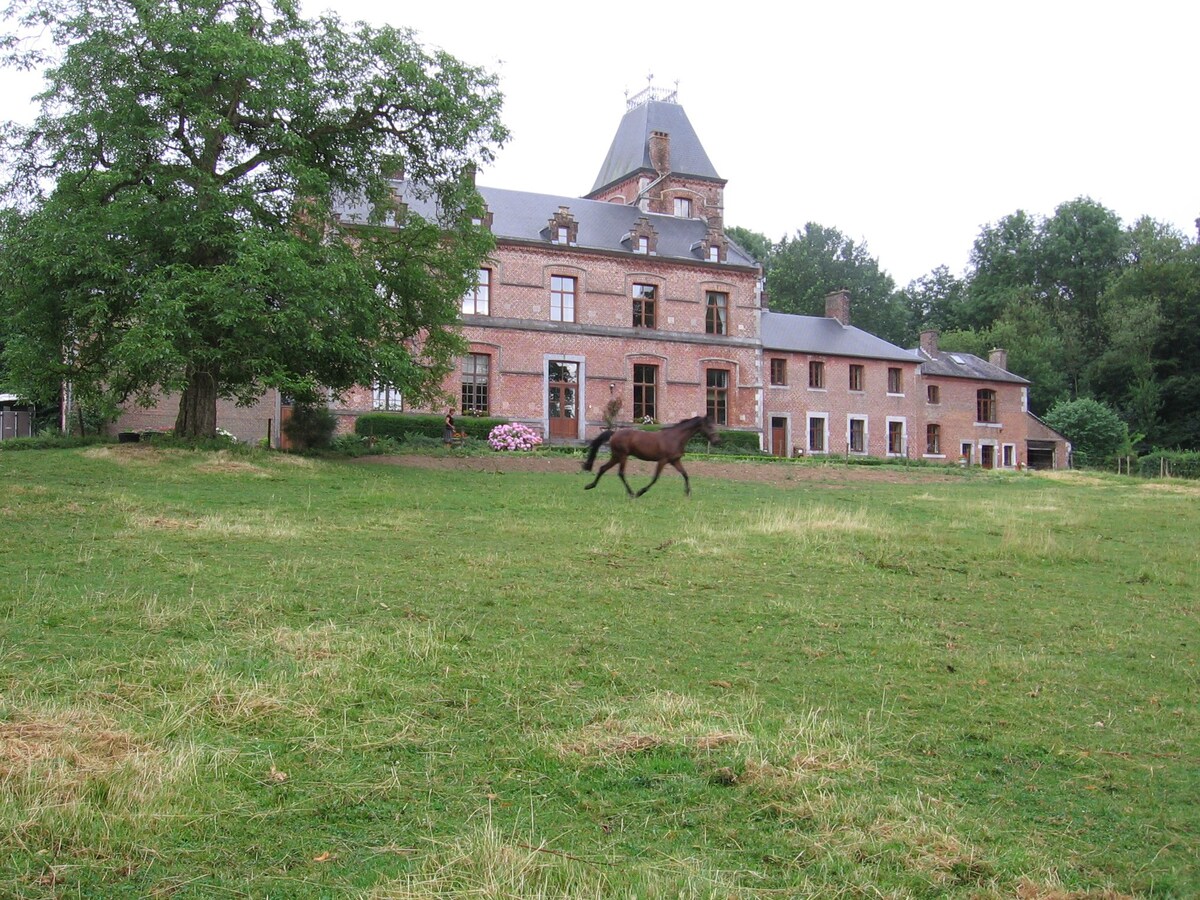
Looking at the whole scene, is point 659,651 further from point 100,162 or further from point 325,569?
point 100,162

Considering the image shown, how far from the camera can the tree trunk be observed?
23.3 meters

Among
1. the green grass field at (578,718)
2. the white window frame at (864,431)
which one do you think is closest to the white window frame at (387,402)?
the white window frame at (864,431)

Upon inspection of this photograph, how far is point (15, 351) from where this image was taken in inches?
855

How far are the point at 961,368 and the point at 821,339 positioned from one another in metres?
9.55

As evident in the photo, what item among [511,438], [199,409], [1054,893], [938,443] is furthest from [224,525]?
[938,443]

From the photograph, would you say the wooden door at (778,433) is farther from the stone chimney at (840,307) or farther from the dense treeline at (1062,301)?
the dense treeline at (1062,301)

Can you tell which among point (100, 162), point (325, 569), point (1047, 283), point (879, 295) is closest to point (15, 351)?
point (100, 162)

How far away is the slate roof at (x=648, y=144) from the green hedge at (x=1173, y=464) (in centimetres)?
2482

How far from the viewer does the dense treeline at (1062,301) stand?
62.8 m

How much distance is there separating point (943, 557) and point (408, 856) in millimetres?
10478

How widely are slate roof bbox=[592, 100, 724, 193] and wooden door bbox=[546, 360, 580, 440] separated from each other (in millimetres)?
12455

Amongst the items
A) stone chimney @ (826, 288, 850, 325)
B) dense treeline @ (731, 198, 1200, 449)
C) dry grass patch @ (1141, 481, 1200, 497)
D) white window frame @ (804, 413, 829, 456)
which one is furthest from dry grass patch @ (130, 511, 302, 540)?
dense treeline @ (731, 198, 1200, 449)

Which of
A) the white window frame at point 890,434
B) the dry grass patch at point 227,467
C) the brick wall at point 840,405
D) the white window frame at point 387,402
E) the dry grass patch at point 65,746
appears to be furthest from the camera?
the white window frame at point 890,434

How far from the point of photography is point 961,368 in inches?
2119
